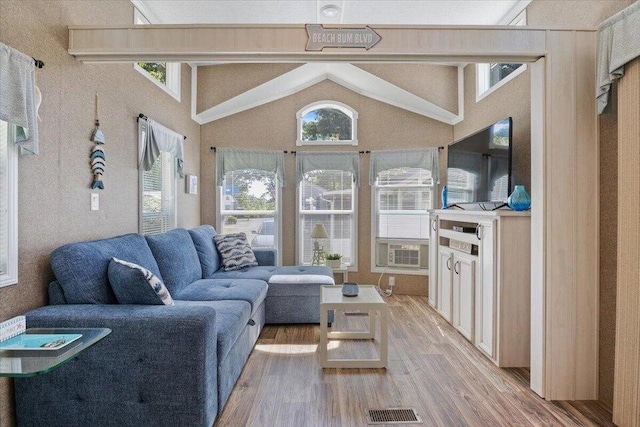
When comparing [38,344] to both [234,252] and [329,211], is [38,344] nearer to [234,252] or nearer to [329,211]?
[234,252]

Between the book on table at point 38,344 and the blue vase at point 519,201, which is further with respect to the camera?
the blue vase at point 519,201

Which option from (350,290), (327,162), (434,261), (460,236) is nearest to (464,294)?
(460,236)

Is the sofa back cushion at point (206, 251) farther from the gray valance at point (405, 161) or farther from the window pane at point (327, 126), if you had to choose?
the gray valance at point (405, 161)

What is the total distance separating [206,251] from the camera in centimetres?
372

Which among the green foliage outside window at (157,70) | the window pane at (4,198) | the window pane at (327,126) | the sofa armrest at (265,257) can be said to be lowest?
the sofa armrest at (265,257)

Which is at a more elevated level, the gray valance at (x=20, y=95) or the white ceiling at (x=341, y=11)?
the white ceiling at (x=341, y=11)

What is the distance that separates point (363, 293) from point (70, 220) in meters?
2.24

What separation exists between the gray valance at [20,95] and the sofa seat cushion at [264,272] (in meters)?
2.07

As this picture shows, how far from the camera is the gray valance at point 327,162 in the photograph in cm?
493

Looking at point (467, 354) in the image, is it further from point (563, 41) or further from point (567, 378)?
point (563, 41)

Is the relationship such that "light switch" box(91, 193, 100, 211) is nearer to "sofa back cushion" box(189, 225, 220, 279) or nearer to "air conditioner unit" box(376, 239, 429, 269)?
"sofa back cushion" box(189, 225, 220, 279)

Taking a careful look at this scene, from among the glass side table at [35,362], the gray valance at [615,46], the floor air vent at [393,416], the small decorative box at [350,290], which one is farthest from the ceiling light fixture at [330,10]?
the floor air vent at [393,416]

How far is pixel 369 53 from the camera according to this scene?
2.12 m

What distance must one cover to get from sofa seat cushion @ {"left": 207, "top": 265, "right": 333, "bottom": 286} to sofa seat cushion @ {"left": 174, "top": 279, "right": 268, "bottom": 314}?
0.24 m
